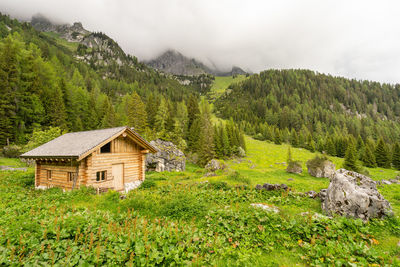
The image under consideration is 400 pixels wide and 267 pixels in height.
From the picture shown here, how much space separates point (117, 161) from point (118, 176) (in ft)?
4.95

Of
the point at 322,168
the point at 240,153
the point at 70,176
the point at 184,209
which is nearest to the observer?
the point at 184,209

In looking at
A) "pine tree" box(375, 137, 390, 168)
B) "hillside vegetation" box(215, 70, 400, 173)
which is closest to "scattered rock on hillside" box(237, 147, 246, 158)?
"hillside vegetation" box(215, 70, 400, 173)

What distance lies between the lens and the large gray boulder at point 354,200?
7.87m

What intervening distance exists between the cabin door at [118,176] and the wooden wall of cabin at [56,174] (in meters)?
2.78

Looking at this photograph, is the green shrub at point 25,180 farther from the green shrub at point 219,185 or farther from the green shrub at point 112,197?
the green shrub at point 219,185

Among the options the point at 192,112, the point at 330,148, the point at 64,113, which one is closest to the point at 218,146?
the point at 192,112

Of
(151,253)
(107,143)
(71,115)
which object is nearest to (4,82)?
(71,115)

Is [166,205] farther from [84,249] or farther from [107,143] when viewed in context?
[107,143]

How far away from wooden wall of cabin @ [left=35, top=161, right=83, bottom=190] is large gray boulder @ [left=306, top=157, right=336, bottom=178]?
132 feet

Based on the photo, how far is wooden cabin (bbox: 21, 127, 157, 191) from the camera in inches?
594

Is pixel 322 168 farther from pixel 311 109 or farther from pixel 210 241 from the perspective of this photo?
pixel 311 109

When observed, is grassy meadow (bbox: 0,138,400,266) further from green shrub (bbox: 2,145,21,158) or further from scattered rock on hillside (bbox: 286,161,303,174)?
green shrub (bbox: 2,145,21,158)

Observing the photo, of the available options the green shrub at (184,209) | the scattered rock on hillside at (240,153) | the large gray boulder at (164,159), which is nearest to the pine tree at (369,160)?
the scattered rock on hillside at (240,153)

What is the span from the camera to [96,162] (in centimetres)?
1554
